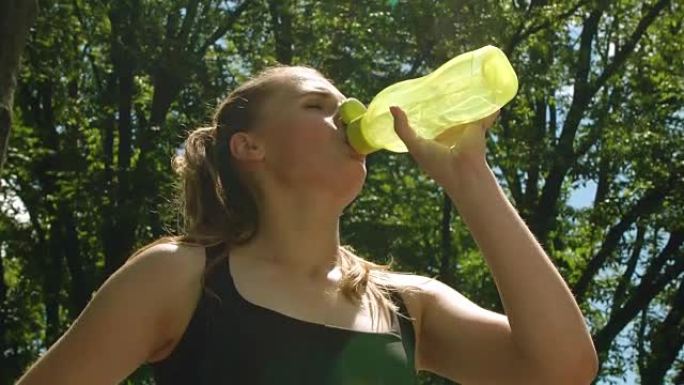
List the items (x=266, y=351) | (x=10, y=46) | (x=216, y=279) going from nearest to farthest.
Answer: (x=266, y=351) < (x=216, y=279) < (x=10, y=46)

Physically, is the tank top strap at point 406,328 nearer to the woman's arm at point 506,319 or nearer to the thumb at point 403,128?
the woman's arm at point 506,319

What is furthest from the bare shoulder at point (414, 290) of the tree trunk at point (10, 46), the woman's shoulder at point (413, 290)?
the tree trunk at point (10, 46)

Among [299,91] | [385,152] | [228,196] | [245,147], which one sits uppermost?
[299,91]

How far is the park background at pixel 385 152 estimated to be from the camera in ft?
43.4

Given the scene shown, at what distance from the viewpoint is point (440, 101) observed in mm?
2766

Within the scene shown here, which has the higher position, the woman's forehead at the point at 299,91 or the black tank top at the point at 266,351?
the woman's forehead at the point at 299,91

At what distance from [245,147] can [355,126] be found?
0.33 metres

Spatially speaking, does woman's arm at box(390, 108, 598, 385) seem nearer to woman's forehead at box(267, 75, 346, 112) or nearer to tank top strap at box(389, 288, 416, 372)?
tank top strap at box(389, 288, 416, 372)

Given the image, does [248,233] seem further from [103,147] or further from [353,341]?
[103,147]

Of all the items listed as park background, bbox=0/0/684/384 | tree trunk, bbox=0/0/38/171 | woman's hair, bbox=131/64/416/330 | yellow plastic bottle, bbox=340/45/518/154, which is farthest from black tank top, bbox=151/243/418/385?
park background, bbox=0/0/684/384

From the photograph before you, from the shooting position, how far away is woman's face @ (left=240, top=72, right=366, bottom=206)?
2676 millimetres

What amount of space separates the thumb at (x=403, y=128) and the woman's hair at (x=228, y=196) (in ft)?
1.06

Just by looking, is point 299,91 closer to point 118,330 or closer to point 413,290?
point 413,290

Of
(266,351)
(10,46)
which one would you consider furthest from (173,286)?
(10,46)
